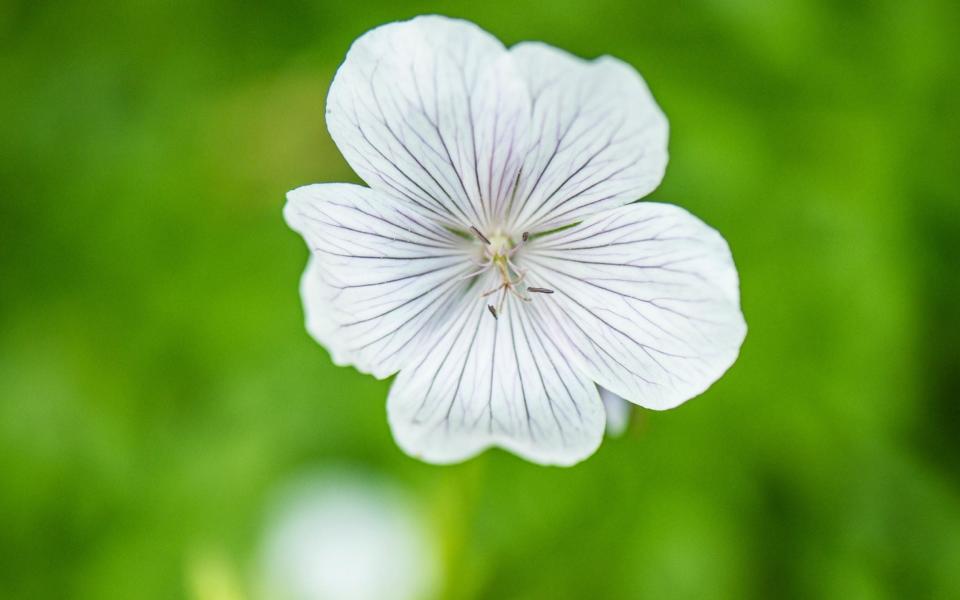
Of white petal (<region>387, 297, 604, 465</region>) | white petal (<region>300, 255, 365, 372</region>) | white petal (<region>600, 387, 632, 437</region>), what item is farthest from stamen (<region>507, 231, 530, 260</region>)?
white petal (<region>300, 255, 365, 372</region>)

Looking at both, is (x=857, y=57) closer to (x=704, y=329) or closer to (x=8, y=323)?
(x=704, y=329)

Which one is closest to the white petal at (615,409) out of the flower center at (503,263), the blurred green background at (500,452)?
the flower center at (503,263)

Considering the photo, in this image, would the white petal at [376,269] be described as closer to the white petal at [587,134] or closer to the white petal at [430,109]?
the white petal at [430,109]

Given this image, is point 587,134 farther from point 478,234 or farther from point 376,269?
point 376,269

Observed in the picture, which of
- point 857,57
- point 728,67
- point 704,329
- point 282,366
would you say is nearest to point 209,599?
point 282,366

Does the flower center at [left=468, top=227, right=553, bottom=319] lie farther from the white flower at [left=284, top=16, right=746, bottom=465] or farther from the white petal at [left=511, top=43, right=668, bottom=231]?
the white petal at [left=511, top=43, right=668, bottom=231]

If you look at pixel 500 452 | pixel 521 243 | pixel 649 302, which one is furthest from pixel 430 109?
pixel 500 452
